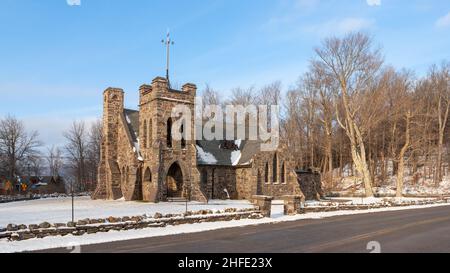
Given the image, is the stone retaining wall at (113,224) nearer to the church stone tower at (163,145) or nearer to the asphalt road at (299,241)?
the asphalt road at (299,241)

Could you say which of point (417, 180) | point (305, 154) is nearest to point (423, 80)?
point (417, 180)

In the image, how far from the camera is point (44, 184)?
68.3m

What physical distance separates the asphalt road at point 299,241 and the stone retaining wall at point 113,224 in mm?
2384

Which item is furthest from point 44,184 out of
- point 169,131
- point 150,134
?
point 169,131

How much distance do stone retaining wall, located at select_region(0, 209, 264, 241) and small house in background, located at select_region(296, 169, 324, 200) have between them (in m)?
18.2

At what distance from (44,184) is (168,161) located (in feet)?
154

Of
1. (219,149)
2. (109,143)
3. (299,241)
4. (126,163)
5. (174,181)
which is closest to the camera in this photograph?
(299,241)

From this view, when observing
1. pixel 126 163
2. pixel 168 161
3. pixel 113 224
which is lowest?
pixel 113 224

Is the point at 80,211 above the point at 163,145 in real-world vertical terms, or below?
below

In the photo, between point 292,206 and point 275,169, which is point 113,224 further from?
point 275,169

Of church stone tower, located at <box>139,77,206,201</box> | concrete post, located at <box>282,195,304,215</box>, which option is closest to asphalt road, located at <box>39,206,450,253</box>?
concrete post, located at <box>282,195,304,215</box>

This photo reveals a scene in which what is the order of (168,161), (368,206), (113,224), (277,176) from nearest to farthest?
(113,224) → (368,206) → (168,161) → (277,176)
